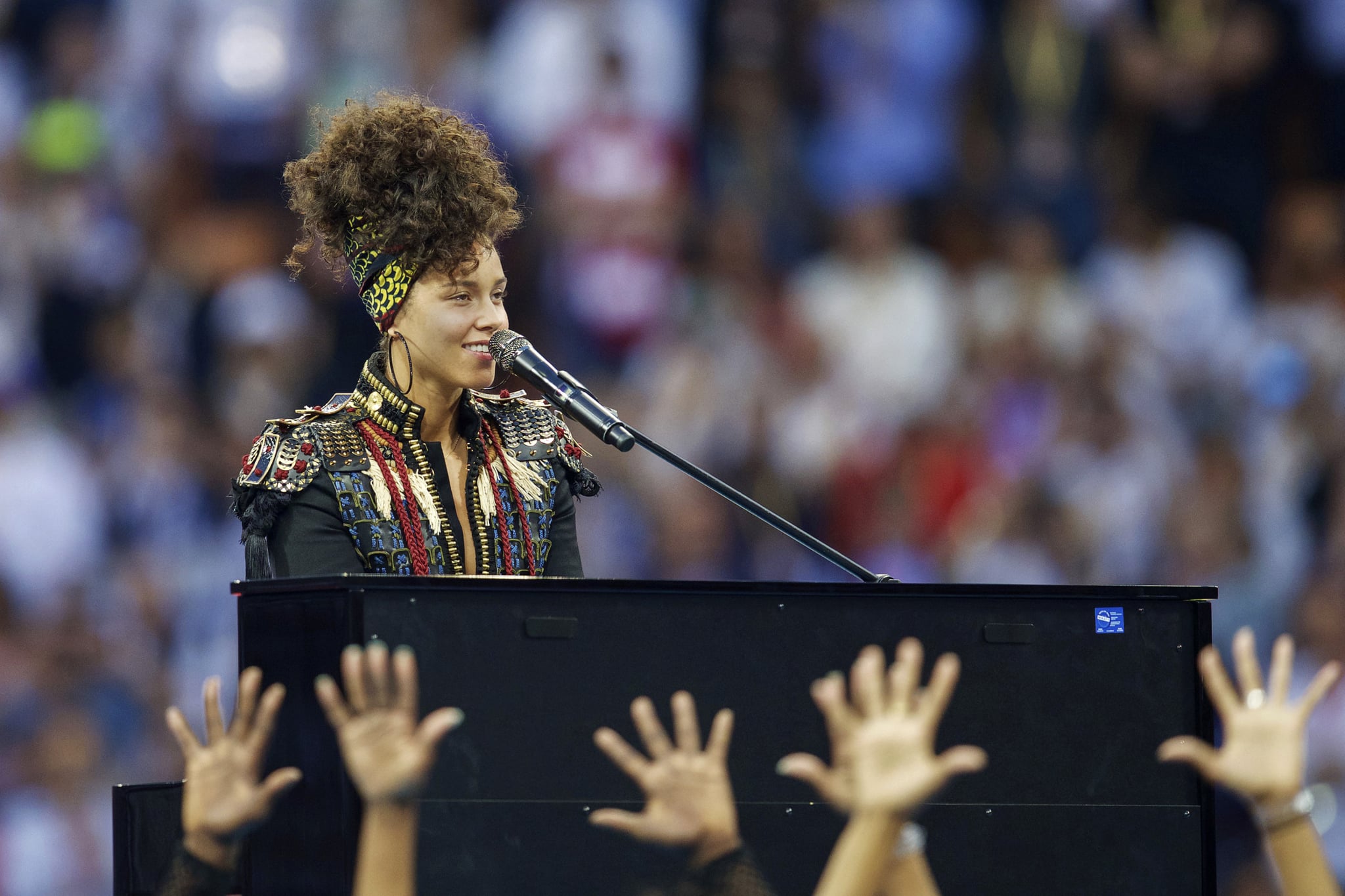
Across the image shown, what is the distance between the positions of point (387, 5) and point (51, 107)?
1.37 m

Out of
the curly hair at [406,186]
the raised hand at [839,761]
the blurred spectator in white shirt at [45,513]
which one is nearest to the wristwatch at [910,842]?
the raised hand at [839,761]

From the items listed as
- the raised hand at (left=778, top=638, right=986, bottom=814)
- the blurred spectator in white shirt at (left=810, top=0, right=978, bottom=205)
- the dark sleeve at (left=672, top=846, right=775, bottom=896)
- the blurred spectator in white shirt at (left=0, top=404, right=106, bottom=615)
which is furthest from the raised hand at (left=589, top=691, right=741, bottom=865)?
the blurred spectator in white shirt at (left=810, top=0, right=978, bottom=205)

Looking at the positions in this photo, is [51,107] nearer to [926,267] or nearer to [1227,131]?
[926,267]

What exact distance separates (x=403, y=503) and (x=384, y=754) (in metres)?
0.85

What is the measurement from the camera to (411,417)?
129 inches

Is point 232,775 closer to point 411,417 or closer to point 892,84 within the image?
point 411,417

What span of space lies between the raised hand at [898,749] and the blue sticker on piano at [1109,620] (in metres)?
0.58

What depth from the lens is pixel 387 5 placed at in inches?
293

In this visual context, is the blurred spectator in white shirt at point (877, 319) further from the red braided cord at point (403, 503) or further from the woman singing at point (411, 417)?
the red braided cord at point (403, 503)

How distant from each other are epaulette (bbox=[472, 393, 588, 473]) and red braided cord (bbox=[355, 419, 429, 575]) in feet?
0.79

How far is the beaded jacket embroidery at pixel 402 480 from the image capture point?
3.13 meters

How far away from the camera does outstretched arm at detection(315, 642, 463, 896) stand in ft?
7.79

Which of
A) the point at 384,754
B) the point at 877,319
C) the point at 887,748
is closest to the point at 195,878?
the point at 384,754

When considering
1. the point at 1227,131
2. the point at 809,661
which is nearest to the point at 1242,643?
the point at 809,661
